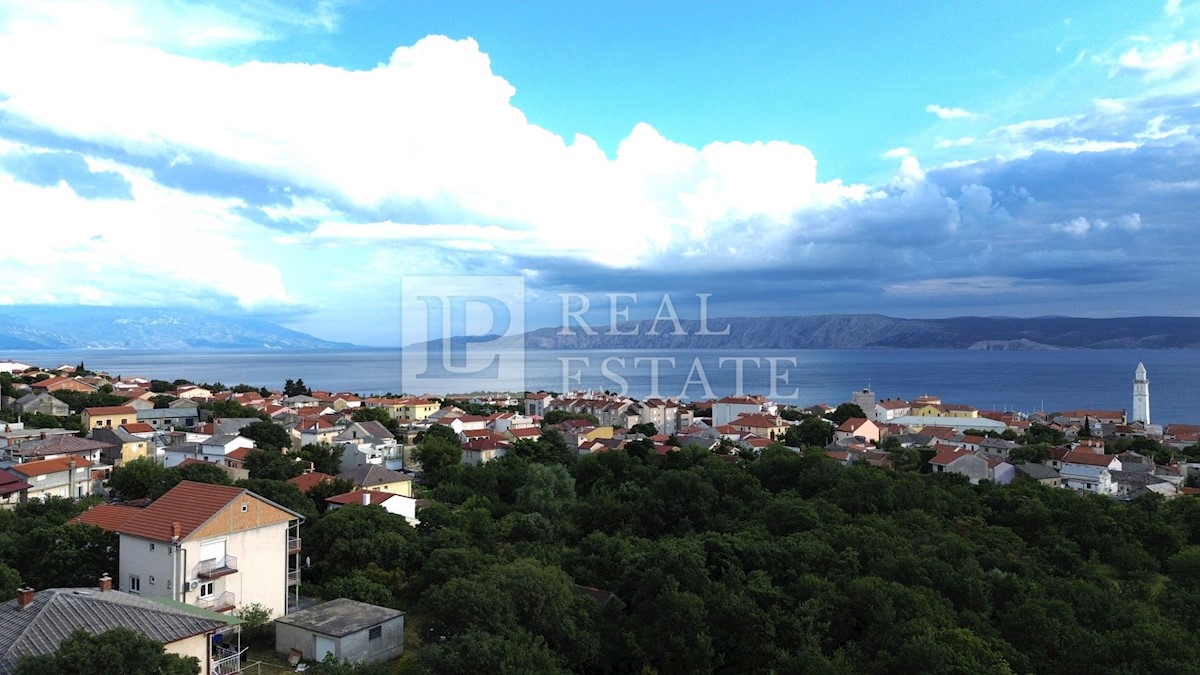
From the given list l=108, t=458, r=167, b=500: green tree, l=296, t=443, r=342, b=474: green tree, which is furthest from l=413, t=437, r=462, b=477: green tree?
l=108, t=458, r=167, b=500: green tree

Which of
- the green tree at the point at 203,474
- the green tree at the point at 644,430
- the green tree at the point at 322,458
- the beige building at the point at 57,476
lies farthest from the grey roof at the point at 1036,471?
the beige building at the point at 57,476

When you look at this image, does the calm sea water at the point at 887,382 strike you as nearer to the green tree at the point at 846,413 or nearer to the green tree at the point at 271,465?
the green tree at the point at 846,413

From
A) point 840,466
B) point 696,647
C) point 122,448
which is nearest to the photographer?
point 696,647

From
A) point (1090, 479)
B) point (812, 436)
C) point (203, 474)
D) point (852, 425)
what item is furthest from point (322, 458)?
point (1090, 479)

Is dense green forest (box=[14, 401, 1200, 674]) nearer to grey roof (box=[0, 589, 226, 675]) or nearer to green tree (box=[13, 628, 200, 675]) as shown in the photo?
grey roof (box=[0, 589, 226, 675])

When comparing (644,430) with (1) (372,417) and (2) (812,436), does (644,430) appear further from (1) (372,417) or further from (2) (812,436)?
(1) (372,417)

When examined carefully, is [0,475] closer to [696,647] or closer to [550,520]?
[550,520]

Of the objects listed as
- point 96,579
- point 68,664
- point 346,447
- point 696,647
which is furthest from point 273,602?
point 346,447
